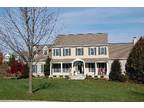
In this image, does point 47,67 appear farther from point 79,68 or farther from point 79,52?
point 79,52

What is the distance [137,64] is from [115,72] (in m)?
2.60

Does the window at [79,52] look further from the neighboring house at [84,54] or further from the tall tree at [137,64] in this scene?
the tall tree at [137,64]

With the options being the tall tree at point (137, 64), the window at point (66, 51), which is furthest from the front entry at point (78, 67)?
the tall tree at point (137, 64)

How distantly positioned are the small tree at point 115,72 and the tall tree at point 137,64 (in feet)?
2.82

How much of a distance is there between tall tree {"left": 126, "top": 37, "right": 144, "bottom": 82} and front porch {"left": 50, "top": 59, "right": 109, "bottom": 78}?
5189 millimetres

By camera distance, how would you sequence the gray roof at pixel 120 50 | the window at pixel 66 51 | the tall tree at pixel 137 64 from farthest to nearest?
the window at pixel 66 51 < the gray roof at pixel 120 50 < the tall tree at pixel 137 64

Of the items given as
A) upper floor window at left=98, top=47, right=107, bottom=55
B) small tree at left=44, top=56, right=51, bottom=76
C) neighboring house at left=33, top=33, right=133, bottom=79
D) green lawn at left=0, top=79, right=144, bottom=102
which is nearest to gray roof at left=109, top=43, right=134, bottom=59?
neighboring house at left=33, top=33, right=133, bottom=79

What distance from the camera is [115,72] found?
2758cm

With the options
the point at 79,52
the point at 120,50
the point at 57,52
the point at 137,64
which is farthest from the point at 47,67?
the point at 137,64

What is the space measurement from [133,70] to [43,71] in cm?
919

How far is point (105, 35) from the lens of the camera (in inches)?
1329

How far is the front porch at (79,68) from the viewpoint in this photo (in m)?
31.6
